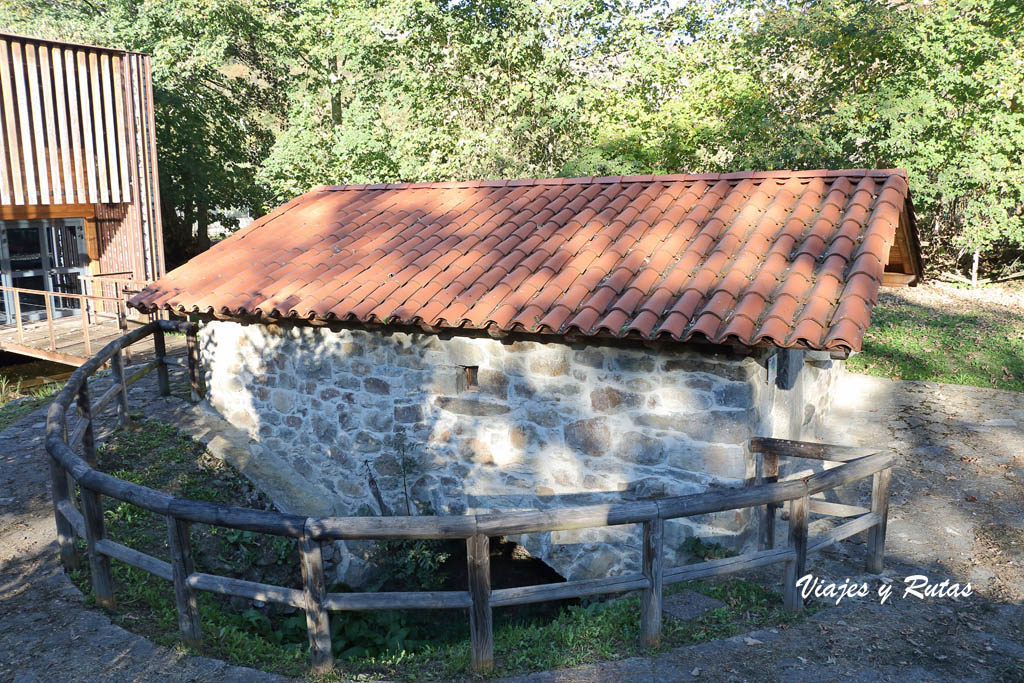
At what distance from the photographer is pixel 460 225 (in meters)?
7.30

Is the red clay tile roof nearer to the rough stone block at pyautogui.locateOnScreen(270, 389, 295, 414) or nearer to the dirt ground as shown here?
the rough stone block at pyautogui.locateOnScreen(270, 389, 295, 414)

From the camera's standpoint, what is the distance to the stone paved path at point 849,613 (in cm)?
363

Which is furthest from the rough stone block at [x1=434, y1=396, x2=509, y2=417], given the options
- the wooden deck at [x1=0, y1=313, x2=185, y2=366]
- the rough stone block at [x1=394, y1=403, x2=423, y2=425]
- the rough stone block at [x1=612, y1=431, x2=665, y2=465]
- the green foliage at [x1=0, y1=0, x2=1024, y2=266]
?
the green foliage at [x1=0, y1=0, x2=1024, y2=266]

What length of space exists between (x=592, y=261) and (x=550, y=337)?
746 millimetres

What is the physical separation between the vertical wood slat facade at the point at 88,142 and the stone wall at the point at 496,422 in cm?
687

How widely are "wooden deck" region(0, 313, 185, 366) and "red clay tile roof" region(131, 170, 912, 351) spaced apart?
407cm

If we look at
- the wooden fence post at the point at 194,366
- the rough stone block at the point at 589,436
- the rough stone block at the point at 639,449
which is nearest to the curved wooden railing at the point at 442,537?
the rough stone block at the point at 639,449

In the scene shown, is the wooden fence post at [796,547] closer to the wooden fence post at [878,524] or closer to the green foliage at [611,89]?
the wooden fence post at [878,524]

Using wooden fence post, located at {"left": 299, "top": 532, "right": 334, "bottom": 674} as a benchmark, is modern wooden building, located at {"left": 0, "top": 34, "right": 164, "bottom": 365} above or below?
above

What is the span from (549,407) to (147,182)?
10760 mm

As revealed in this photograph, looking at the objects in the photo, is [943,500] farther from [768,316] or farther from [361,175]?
[361,175]

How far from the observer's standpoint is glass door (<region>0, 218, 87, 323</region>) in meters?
12.9

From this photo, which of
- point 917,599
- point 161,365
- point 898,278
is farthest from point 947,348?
point 161,365

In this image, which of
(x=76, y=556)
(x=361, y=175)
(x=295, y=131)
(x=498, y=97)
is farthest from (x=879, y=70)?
(x=76, y=556)
